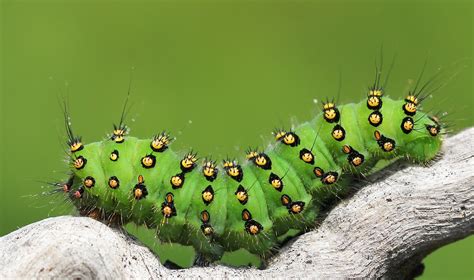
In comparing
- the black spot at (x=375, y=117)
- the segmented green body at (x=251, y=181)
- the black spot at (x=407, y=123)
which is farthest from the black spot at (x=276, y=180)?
the black spot at (x=407, y=123)

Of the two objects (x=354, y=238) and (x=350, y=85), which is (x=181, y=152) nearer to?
(x=354, y=238)

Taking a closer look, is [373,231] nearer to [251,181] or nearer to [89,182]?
[251,181]

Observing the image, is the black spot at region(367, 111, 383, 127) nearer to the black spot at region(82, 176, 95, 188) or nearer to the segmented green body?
the segmented green body

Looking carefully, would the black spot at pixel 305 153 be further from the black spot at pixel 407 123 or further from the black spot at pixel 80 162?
the black spot at pixel 80 162

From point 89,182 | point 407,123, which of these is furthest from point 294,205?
point 89,182

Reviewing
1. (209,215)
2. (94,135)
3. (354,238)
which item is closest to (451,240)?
(354,238)
